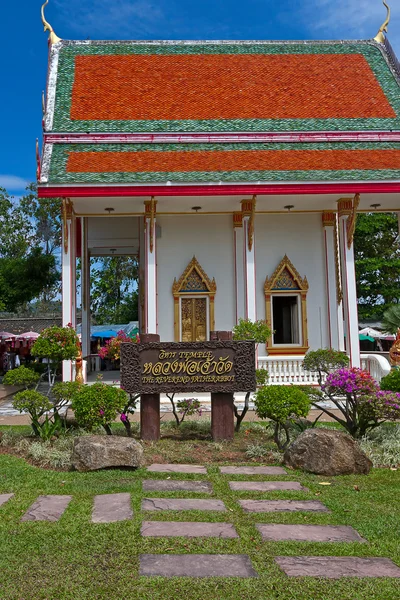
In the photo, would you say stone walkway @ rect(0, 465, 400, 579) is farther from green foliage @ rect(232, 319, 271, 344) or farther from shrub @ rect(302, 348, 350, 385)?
green foliage @ rect(232, 319, 271, 344)

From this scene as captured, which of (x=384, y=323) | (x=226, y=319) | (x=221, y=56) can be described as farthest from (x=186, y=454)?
(x=221, y=56)

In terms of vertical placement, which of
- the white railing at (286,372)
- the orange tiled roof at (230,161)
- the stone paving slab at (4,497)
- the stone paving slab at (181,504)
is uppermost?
the orange tiled roof at (230,161)

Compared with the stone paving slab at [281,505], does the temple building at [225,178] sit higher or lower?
higher

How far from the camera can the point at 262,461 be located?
626cm

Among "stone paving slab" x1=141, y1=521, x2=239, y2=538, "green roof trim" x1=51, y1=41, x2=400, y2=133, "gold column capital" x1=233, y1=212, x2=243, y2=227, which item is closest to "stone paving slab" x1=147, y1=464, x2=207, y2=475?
"stone paving slab" x1=141, y1=521, x2=239, y2=538

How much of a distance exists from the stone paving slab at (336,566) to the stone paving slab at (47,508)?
1771 millimetres

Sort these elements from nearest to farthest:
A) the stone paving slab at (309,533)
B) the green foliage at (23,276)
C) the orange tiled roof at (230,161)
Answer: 1. the stone paving slab at (309,533)
2. the orange tiled roof at (230,161)
3. the green foliage at (23,276)

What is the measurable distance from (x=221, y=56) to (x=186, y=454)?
13836 millimetres

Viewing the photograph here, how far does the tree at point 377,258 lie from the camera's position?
2547 centimetres

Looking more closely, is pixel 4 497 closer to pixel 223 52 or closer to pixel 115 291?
pixel 223 52

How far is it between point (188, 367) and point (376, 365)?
5.99 metres

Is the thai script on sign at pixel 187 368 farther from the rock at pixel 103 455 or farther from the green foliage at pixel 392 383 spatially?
the green foliage at pixel 392 383

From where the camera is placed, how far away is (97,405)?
648 cm

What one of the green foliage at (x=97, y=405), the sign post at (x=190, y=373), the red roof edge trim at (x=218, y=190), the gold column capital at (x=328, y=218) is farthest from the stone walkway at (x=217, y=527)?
the gold column capital at (x=328, y=218)
